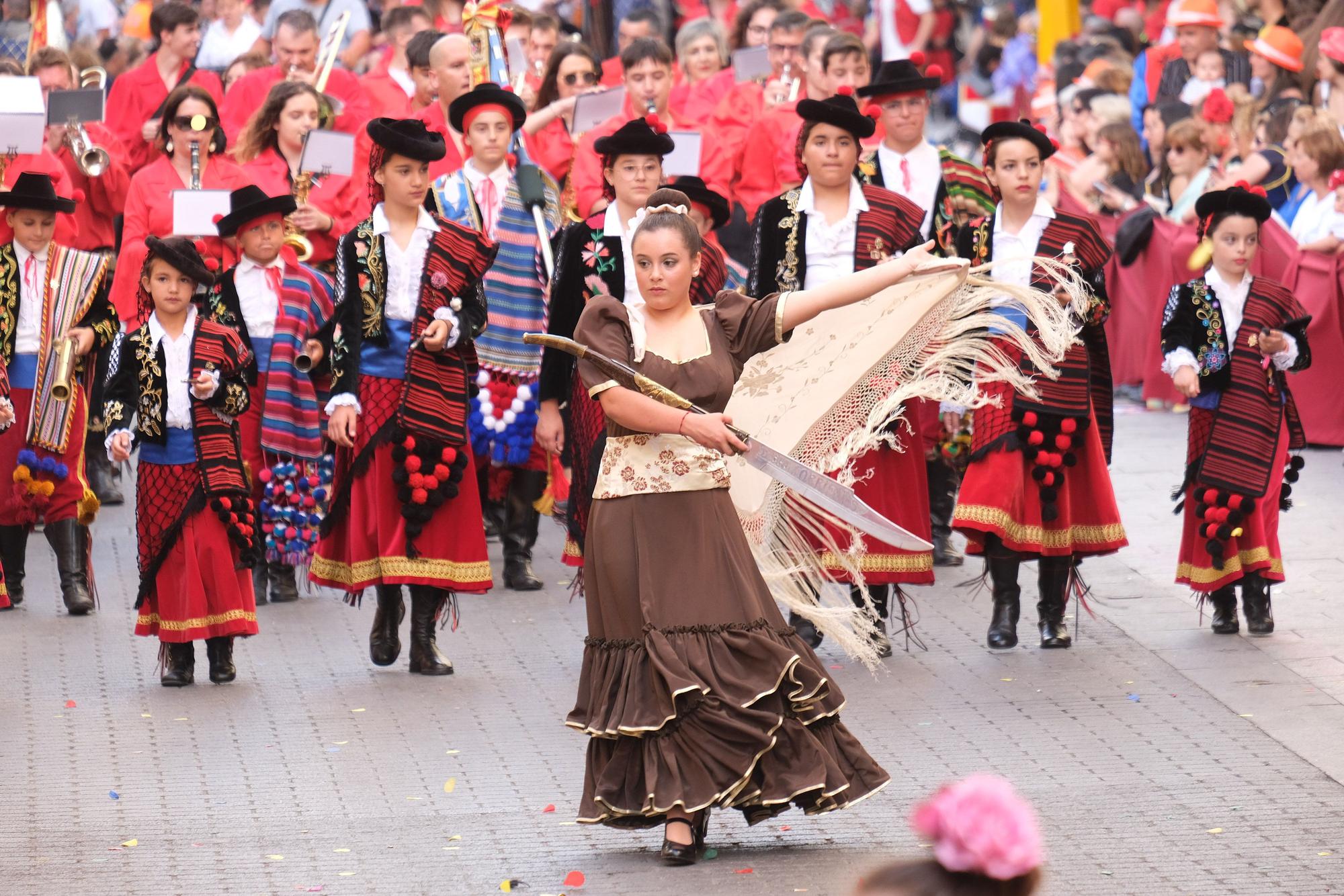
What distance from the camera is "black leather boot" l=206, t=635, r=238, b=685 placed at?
8.27 meters

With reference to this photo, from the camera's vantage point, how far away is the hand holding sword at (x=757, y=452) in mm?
5715

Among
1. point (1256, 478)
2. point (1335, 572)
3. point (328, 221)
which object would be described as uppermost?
point (328, 221)

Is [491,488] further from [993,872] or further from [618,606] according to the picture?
[993,872]

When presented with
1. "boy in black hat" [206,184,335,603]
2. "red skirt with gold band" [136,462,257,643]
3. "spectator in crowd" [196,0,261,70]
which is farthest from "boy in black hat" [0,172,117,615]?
"spectator in crowd" [196,0,261,70]

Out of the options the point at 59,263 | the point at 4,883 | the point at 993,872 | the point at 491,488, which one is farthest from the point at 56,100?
the point at 993,872

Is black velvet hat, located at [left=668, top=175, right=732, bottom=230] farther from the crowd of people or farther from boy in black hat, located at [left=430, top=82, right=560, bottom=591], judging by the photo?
boy in black hat, located at [left=430, top=82, right=560, bottom=591]

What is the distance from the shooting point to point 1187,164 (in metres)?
14.1

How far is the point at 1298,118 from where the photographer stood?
12.9m

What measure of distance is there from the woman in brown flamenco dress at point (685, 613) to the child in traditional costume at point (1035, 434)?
2.51m

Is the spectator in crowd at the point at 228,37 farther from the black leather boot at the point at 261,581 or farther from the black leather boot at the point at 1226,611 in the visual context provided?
the black leather boot at the point at 1226,611

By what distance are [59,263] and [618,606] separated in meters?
4.49

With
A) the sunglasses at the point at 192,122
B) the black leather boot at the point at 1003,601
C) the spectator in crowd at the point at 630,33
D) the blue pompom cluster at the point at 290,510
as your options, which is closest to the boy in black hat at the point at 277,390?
the blue pompom cluster at the point at 290,510

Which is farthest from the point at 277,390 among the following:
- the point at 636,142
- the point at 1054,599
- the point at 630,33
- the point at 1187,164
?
the point at 1187,164

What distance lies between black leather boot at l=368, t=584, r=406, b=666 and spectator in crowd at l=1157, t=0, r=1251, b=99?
32.0 feet
